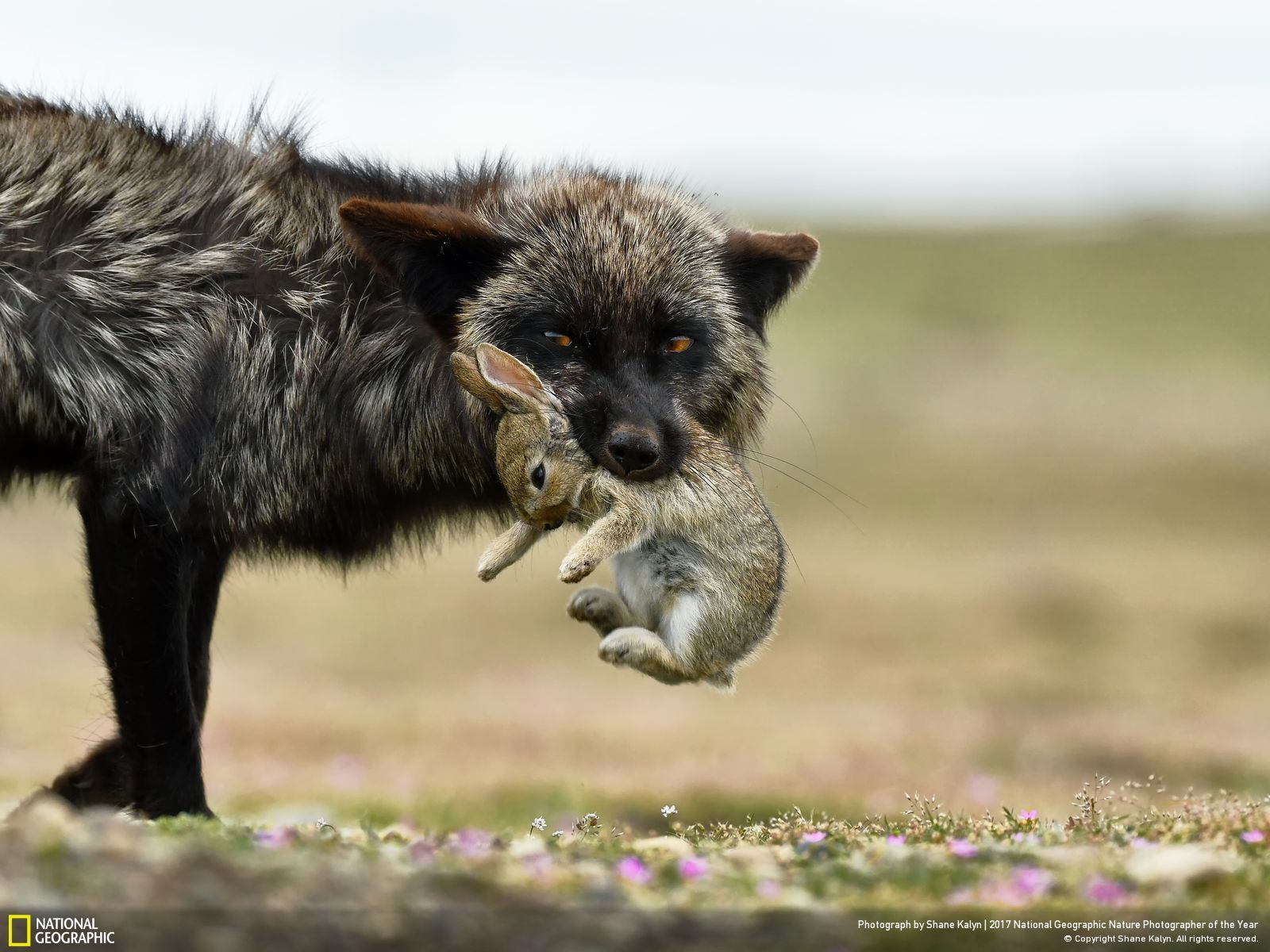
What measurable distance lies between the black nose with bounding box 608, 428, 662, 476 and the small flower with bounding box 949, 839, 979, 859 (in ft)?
6.24

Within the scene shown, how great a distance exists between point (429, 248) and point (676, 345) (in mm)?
1223

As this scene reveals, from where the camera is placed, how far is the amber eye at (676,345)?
6.85m

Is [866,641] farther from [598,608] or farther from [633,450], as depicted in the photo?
[633,450]

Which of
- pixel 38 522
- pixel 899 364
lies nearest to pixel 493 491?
pixel 38 522

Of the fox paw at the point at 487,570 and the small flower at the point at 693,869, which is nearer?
the small flower at the point at 693,869

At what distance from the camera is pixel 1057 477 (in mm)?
31125

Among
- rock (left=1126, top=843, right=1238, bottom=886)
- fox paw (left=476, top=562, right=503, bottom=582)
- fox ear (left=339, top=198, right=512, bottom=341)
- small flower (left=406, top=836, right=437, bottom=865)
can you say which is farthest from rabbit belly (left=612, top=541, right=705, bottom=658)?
rock (left=1126, top=843, right=1238, bottom=886)

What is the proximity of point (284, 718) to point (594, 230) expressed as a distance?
9.25 m

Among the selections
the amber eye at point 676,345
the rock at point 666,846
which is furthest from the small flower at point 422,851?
the amber eye at point 676,345

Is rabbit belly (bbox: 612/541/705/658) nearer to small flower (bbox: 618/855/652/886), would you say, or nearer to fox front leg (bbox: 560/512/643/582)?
fox front leg (bbox: 560/512/643/582)

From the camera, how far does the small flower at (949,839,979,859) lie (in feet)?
17.5

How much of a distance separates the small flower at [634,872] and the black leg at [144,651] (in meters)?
Result: 2.46

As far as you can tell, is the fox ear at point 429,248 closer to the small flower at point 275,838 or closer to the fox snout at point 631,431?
the fox snout at point 631,431

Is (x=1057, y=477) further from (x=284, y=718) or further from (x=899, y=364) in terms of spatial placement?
(x=284, y=718)
